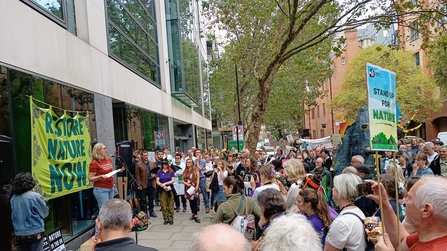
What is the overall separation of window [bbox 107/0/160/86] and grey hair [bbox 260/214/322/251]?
367 inches

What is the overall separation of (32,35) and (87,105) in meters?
2.56

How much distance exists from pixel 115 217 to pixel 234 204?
199cm

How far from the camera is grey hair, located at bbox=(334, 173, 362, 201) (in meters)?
3.33

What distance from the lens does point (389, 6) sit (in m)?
9.36

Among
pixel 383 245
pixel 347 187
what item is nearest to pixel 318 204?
pixel 347 187

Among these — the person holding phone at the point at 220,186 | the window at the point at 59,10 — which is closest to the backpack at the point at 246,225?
the person holding phone at the point at 220,186

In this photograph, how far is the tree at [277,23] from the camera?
30.4 ft

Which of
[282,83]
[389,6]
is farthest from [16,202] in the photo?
[282,83]

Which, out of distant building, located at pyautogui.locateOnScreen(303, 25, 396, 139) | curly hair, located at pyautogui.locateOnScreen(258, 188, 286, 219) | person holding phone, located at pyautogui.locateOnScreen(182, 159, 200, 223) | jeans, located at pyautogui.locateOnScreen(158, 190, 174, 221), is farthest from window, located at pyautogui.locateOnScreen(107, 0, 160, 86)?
distant building, located at pyautogui.locateOnScreen(303, 25, 396, 139)

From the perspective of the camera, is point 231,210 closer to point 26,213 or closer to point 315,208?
point 315,208

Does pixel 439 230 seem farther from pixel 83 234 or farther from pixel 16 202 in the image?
pixel 83 234

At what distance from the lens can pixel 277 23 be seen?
38.5ft

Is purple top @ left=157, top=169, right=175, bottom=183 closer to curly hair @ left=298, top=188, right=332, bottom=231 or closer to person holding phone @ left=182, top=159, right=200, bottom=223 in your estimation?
person holding phone @ left=182, top=159, right=200, bottom=223

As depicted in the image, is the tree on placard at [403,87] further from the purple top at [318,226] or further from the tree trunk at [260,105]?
the purple top at [318,226]
